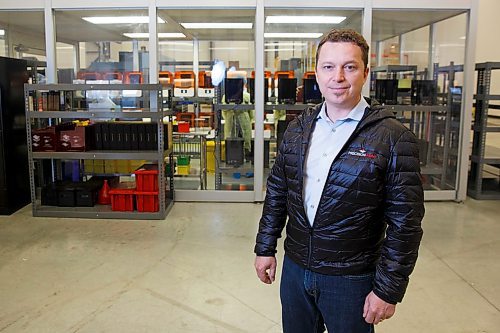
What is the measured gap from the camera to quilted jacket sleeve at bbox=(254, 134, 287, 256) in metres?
1.70

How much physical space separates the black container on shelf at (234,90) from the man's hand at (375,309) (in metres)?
4.41

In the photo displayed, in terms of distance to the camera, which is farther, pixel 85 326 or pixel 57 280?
pixel 57 280

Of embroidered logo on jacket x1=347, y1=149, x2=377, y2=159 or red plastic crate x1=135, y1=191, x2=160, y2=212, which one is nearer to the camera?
embroidered logo on jacket x1=347, y1=149, x2=377, y2=159

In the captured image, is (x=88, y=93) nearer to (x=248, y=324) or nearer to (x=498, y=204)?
(x=248, y=324)

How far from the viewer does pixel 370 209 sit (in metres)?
1.43

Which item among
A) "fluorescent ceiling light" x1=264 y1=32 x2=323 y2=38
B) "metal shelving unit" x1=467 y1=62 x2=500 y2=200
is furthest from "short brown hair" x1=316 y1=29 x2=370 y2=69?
"metal shelving unit" x1=467 y1=62 x2=500 y2=200

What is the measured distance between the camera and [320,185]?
4.88 feet

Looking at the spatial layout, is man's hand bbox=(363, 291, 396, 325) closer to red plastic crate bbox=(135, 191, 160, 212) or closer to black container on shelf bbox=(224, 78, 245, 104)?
red plastic crate bbox=(135, 191, 160, 212)

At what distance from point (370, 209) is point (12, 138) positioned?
4.79 m

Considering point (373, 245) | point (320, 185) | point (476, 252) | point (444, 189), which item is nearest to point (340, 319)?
point (373, 245)

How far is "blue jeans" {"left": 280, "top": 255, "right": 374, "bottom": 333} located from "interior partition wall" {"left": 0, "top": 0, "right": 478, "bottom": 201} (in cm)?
404

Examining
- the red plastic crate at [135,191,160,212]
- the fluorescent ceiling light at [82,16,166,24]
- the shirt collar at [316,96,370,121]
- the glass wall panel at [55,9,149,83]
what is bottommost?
the red plastic crate at [135,191,160,212]

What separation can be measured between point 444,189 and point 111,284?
4.30m

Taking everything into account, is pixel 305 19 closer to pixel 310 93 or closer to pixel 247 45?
pixel 247 45
